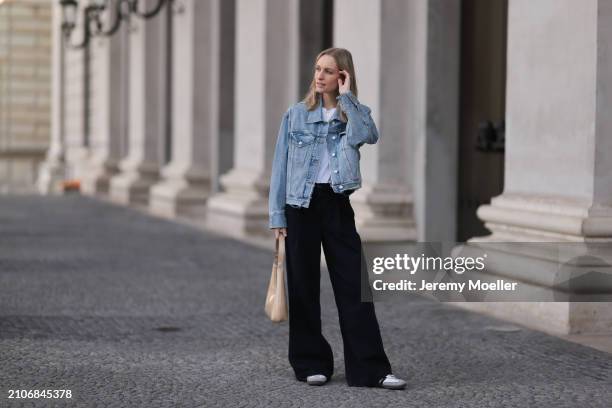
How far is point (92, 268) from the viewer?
12.5 meters

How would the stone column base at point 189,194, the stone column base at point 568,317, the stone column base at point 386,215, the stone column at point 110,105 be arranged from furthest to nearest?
the stone column at point 110,105, the stone column base at point 189,194, the stone column base at point 386,215, the stone column base at point 568,317

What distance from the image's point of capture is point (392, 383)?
638cm

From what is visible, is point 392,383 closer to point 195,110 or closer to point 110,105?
point 195,110

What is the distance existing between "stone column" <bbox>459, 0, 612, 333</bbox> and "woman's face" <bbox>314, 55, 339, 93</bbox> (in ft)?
8.44

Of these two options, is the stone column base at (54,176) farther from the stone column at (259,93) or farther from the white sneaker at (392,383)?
the white sneaker at (392,383)

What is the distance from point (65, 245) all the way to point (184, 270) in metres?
3.49

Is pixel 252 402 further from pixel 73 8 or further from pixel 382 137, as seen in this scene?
pixel 73 8

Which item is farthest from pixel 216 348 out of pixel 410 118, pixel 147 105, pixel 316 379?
pixel 147 105

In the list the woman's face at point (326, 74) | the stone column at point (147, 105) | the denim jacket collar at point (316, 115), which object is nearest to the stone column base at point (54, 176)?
the stone column at point (147, 105)

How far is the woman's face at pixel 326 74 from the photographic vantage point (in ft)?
Result: 20.7

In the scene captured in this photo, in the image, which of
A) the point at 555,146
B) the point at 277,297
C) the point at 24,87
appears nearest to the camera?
the point at 277,297

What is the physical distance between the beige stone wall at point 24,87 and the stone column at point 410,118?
30404 mm

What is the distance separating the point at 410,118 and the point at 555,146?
3.70 meters

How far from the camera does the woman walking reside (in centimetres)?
634
